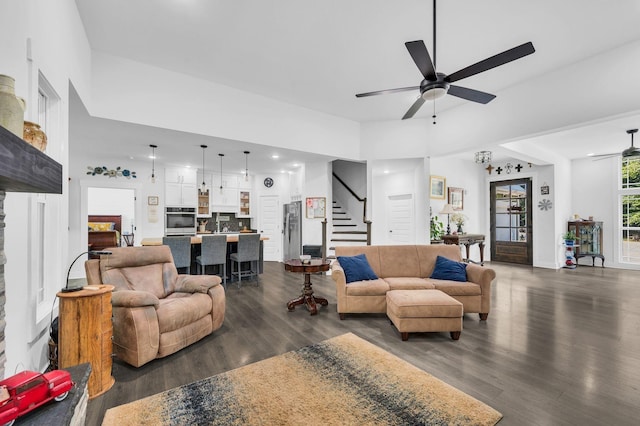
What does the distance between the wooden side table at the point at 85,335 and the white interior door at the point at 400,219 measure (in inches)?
230

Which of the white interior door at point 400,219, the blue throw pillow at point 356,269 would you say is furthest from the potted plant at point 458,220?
the blue throw pillow at point 356,269

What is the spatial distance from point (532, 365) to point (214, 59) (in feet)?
A: 16.4

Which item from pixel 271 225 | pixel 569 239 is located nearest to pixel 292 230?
pixel 271 225

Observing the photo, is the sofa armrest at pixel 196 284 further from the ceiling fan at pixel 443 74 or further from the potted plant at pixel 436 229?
the potted plant at pixel 436 229

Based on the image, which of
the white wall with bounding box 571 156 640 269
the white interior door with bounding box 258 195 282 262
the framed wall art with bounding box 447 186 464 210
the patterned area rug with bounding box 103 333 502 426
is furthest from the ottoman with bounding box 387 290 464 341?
the white wall with bounding box 571 156 640 269

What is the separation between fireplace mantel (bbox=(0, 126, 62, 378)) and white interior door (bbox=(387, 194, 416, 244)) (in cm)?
630

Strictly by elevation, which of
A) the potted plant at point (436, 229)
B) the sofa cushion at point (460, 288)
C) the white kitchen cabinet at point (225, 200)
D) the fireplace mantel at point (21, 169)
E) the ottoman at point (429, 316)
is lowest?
the ottoman at point (429, 316)

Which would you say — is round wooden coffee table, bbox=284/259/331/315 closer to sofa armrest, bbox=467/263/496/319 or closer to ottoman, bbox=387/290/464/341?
ottoman, bbox=387/290/464/341

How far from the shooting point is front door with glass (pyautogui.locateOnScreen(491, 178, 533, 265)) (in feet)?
25.0

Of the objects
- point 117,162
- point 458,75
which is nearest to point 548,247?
point 458,75

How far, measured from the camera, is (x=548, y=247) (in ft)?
23.5

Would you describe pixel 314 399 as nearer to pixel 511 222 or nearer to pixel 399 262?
pixel 399 262

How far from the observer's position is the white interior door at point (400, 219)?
678 centimetres

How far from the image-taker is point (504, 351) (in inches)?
106
